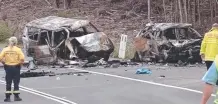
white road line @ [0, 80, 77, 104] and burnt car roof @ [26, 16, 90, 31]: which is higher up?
burnt car roof @ [26, 16, 90, 31]

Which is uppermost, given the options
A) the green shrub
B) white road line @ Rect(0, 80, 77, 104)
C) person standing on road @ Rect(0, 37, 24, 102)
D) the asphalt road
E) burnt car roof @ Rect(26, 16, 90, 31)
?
burnt car roof @ Rect(26, 16, 90, 31)

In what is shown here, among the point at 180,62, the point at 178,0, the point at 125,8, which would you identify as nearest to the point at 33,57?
the point at 180,62

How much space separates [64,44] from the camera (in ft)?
70.6

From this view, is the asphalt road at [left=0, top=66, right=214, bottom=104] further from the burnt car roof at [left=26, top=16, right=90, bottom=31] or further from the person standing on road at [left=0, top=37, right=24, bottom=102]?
the burnt car roof at [left=26, top=16, right=90, bottom=31]

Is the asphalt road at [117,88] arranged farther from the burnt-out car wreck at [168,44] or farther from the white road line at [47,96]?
the burnt-out car wreck at [168,44]

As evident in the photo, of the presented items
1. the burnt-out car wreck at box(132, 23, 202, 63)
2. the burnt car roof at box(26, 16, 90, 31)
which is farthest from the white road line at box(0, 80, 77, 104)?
the burnt-out car wreck at box(132, 23, 202, 63)

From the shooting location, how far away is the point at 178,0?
102ft

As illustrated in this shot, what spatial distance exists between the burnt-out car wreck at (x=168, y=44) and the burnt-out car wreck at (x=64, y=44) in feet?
4.89

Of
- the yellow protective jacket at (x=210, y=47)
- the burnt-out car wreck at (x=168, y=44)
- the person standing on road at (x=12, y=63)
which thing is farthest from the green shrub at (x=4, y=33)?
the yellow protective jacket at (x=210, y=47)

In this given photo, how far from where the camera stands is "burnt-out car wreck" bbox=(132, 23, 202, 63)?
20.8 metres

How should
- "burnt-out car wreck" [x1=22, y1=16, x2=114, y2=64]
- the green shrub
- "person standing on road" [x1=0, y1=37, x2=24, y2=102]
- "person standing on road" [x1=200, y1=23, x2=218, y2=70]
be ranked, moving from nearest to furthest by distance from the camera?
"person standing on road" [x1=0, y1=37, x2=24, y2=102], "person standing on road" [x1=200, y1=23, x2=218, y2=70], "burnt-out car wreck" [x1=22, y1=16, x2=114, y2=64], the green shrub

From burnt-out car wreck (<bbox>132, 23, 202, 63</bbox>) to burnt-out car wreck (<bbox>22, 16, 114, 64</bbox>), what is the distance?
149 cm

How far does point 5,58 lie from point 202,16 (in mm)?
24214

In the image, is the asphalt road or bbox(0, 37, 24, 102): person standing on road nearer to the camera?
the asphalt road
